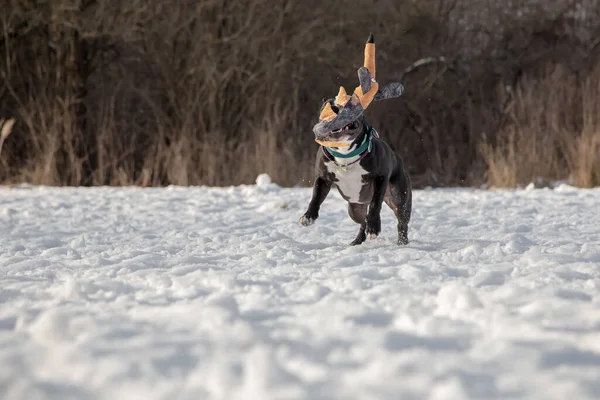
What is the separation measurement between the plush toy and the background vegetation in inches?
204

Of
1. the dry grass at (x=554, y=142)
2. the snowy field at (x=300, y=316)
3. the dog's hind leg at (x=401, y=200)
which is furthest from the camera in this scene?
the dry grass at (x=554, y=142)

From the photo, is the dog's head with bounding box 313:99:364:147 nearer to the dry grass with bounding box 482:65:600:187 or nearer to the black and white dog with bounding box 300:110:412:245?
Result: the black and white dog with bounding box 300:110:412:245

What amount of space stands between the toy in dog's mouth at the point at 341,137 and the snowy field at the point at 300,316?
519 mm

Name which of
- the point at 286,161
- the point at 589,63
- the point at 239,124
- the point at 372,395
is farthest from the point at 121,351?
the point at 589,63

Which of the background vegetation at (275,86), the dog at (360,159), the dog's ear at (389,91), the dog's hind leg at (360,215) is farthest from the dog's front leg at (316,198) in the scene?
the background vegetation at (275,86)

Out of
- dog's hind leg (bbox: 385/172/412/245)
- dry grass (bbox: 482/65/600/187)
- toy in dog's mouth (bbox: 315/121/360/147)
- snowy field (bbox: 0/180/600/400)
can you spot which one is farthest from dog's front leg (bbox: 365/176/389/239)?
dry grass (bbox: 482/65/600/187)

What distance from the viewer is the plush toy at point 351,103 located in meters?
3.12

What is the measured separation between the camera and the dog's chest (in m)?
3.38

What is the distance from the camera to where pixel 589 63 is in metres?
14.1

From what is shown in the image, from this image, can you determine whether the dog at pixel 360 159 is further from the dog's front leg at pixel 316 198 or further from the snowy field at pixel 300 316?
the snowy field at pixel 300 316

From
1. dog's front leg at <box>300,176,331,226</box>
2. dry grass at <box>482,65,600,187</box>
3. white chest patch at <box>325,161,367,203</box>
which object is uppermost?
white chest patch at <box>325,161,367,203</box>

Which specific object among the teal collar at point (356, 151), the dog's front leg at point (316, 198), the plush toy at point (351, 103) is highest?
the plush toy at point (351, 103)

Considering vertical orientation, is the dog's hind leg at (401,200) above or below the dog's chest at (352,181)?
below

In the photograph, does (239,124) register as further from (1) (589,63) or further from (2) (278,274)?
(2) (278,274)
